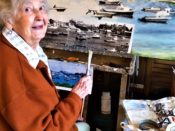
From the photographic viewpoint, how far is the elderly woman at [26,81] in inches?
49.1

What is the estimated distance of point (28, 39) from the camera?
1377 millimetres

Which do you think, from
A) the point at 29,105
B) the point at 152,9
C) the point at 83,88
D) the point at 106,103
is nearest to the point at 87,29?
the point at 152,9

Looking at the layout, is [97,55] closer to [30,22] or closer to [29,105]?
[30,22]

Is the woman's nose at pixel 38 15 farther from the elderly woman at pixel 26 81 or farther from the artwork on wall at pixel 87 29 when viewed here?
the artwork on wall at pixel 87 29

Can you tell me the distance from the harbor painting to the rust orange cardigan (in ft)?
2.27

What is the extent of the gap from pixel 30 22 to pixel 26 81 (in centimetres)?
26

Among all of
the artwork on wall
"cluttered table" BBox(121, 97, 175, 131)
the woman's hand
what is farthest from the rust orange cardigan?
the artwork on wall

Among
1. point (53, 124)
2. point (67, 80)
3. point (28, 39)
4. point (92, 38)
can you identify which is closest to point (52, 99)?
point (53, 124)

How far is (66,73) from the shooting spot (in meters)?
2.10

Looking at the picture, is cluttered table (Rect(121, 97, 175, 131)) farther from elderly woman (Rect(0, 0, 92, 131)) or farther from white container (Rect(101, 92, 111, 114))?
white container (Rect(101, 92, 111, 114))

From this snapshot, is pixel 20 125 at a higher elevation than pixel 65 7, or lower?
lower

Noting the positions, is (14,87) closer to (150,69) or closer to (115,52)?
(115,52)

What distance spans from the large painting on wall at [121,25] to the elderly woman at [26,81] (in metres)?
0.73

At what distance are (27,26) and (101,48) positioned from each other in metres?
0.83
